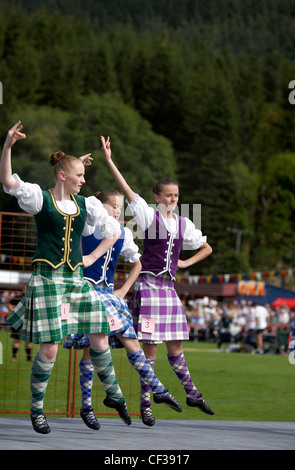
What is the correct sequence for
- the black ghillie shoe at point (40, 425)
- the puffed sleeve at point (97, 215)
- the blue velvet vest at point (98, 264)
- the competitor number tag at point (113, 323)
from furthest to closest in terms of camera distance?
the blue velvet vest at point (98, 264), the competitor number tag at point (113, 323), the puffed sleeve at point (97, 215), the black ghillie shoe at point (40, 425)

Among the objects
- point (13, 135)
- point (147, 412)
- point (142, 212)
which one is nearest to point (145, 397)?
point (147, 412)

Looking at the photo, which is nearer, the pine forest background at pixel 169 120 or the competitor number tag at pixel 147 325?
the competitor number tag at pixel 147 325

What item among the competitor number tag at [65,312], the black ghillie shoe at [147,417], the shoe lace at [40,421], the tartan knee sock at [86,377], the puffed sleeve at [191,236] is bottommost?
the black ghillie shoe at [147,417]

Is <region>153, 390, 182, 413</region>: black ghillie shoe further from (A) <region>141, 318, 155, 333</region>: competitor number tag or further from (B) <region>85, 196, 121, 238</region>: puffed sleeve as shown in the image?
(B) <region>85, 196, 121, 238</region>: puffed sleeve

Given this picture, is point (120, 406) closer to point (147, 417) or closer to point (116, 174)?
point (147, 417)

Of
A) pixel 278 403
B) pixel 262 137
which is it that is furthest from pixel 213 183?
pixel 278 403

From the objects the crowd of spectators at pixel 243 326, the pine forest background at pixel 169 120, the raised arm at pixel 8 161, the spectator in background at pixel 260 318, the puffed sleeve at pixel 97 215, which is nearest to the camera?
the raised arm at pixel 8 161

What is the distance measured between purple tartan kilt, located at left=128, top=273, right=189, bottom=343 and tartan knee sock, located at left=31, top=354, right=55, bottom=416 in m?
1.24

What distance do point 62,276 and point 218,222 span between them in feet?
199

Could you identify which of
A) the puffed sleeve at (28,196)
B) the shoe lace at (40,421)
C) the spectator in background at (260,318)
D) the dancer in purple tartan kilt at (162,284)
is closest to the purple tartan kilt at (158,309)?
the dancer in purple tartan kilt at (162,284)

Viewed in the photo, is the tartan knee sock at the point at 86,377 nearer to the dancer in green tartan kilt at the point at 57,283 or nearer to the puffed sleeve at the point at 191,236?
the dancer in green tartan kilt at the point at 57,283

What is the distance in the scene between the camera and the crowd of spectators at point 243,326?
86.3 ft

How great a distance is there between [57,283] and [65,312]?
23cm

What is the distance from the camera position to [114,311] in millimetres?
6680
